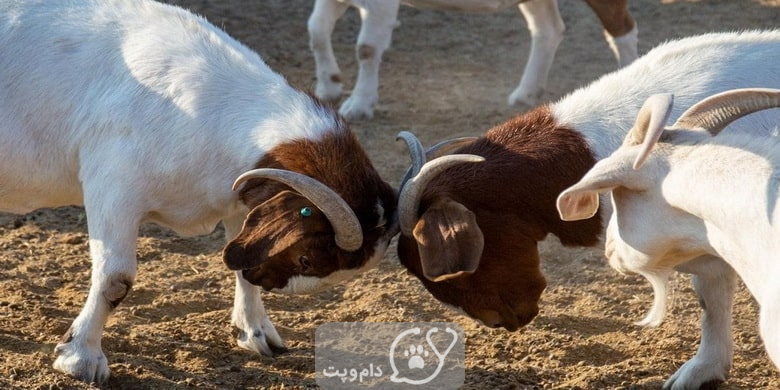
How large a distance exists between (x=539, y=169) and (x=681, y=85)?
65cm

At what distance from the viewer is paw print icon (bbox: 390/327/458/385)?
5.41 metres

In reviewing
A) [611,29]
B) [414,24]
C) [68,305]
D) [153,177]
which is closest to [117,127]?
[153,177]

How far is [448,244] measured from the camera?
15.3ft

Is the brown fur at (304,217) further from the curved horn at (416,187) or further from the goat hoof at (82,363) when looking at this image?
the goat hoof at (82,363)

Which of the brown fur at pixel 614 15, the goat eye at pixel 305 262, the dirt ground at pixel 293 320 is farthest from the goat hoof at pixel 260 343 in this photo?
the brown fur at pixel 614 15

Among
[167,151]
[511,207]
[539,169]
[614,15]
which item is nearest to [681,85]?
[539,169]

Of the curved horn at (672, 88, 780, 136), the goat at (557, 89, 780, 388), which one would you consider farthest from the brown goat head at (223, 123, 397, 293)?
the curved horn at (672, 88, 780, 136)

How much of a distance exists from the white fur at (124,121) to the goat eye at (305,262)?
44 centimetres

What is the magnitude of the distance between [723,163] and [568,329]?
2.39m

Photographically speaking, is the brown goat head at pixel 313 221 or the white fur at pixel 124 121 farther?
the white fur at pixel 124 121

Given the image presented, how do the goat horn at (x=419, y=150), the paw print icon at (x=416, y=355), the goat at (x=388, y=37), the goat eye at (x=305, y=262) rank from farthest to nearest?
the goat at (x=388, y=37)
the paw print icon at (x=416, y=355)
the goat horn at (x=419, y=150)
the goat eye at (x=305, y=262)

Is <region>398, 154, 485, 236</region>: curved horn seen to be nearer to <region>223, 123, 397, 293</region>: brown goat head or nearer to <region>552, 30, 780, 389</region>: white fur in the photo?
<region>223, 123, 397, 293</region>: brown goat head

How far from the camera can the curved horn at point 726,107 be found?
3.86 m

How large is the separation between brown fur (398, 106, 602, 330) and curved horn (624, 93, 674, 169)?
3.01 feet
